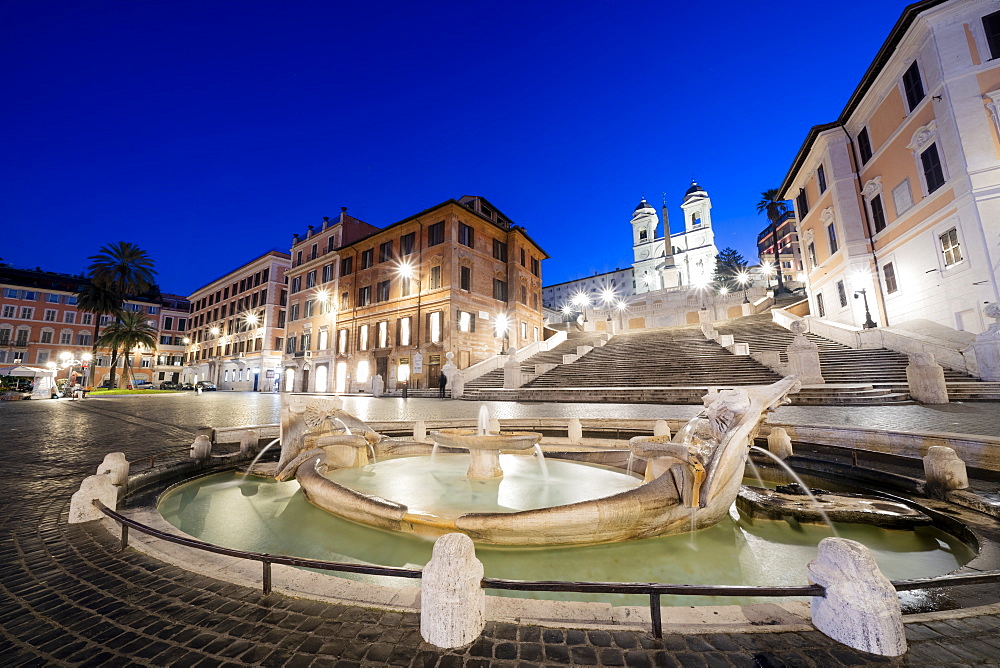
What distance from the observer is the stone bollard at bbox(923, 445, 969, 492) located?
3.97 m

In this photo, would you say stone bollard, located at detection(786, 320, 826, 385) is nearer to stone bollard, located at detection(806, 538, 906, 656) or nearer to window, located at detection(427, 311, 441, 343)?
stone bollard, located at detection(806, 538, 906, 656)

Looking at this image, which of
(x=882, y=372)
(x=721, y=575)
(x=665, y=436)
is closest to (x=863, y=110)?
(x=882, y=372)

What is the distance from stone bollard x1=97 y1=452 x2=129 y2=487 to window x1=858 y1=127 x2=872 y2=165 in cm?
3145

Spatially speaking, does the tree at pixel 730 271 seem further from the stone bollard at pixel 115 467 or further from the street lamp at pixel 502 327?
the stone bollard at pixel 115 467

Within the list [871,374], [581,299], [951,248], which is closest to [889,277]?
[951,248]

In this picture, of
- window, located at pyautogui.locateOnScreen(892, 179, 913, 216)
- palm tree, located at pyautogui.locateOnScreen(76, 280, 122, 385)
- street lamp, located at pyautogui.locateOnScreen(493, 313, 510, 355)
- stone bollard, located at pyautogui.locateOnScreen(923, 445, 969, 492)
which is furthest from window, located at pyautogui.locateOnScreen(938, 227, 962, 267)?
palm tree, located at pyautogui.locateOnScreen(76, 280, 122, 385)

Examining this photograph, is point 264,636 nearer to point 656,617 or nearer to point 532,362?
point 656,617

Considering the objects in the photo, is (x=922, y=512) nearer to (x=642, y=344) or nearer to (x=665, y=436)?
(x=665, y=436)

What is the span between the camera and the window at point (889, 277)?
19.0 m

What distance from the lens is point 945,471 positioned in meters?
3.99

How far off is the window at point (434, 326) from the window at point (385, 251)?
7426mm

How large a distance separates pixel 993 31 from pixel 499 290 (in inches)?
1045

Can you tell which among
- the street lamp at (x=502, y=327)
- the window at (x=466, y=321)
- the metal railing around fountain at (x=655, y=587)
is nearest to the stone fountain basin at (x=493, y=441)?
the metal railing around fountain at (x=655, y=587)

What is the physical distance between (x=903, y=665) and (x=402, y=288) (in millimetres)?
30138
